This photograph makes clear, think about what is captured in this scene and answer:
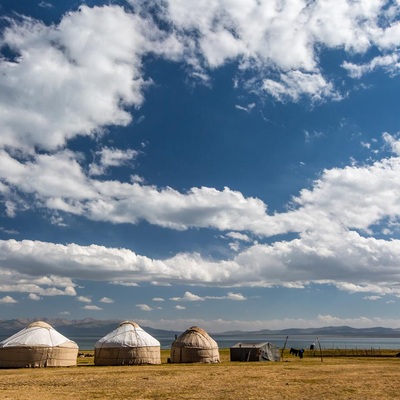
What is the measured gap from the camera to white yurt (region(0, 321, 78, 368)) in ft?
126

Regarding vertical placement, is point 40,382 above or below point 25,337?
below

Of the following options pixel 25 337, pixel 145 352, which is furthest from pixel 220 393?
pixel 25 337

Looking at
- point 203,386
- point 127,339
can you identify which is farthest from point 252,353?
point 203,386

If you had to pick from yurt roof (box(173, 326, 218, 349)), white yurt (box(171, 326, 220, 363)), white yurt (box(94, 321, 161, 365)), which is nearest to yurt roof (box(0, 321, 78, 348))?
white yurt (box(94, 321, 161, 365))

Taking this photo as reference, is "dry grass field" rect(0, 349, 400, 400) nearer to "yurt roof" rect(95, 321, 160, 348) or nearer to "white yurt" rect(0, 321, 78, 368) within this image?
"white yurt" rect(0, 321, 78, 368)

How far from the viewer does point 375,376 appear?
95.7 feet

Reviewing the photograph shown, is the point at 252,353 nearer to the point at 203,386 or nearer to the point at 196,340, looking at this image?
the point at 196,340

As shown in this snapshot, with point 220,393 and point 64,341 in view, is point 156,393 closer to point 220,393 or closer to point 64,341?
point 220,393

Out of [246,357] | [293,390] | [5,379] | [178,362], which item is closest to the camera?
[293,390]

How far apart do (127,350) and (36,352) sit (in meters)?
7.47

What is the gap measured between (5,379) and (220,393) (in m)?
14.0

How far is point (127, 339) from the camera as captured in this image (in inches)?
1630

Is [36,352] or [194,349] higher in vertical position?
[194,349]

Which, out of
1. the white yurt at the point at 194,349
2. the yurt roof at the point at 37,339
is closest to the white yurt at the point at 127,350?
the white yurt at the point at 194,349
